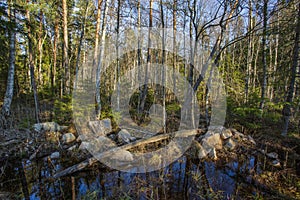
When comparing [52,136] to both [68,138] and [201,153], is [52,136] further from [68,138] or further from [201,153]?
[201,153]

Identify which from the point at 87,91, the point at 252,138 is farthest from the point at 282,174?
the point at 87,91

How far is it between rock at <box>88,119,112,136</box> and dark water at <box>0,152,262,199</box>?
1.75 m

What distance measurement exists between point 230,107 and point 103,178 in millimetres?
6735

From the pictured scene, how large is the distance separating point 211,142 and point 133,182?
120 inches

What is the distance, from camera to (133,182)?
3502 mm

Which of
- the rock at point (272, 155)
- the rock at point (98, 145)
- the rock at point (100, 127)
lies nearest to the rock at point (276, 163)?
the rock at point (272, 155)

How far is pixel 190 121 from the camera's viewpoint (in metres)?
7.07

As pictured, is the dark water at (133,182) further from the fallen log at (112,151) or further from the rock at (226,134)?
the rock at (226,134)

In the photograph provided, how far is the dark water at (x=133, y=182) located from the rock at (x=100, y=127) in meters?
1.75

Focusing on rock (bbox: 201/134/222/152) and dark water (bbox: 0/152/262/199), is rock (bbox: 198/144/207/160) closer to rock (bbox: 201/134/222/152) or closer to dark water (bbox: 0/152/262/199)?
rock (bbox: 201/134/222/152)

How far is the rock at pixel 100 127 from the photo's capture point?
5832mm

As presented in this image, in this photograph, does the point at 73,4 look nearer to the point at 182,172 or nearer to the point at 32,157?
the point at 32,157

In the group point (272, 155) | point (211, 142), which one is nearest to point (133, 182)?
point (211, 142)

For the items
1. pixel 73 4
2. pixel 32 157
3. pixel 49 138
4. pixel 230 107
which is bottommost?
pixel 32 157
